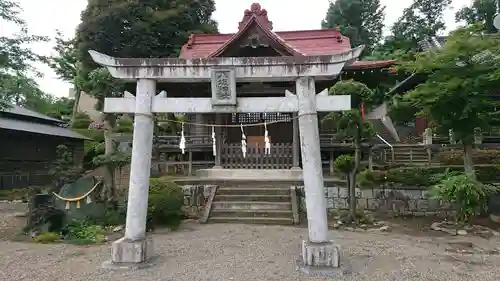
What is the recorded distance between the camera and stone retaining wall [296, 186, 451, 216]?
11477mm

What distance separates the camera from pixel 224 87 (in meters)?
6.43

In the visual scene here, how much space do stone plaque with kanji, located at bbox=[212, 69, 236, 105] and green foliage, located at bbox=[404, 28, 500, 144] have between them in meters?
6.23

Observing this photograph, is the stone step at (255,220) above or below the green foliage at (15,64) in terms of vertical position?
below

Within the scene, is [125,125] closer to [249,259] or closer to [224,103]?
[224,103]

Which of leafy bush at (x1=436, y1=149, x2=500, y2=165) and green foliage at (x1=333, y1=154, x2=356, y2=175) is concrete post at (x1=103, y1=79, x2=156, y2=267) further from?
leafy bush at (x1=436, y1=149, x2=500, y2=165)

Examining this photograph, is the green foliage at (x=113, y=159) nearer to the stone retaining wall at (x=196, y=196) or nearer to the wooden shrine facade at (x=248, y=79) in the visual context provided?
the wooden shrine facade at (x=248, y=79)

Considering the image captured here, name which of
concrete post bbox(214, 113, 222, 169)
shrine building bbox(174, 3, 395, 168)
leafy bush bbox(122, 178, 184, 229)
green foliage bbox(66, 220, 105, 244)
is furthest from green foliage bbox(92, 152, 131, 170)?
shrine building bbox(174, 3, 395, 168)

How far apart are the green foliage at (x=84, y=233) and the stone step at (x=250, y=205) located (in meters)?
3.42

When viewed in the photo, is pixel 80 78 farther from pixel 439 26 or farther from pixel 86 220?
pixel 439 26

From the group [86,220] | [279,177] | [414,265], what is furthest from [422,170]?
[86,220]

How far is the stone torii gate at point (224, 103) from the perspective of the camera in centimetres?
615

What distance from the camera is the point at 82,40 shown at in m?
20.1

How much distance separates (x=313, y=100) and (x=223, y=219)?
5433 mm

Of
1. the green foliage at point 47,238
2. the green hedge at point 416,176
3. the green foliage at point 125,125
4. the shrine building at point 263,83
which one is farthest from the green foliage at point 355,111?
the green foliage at point 125,125
